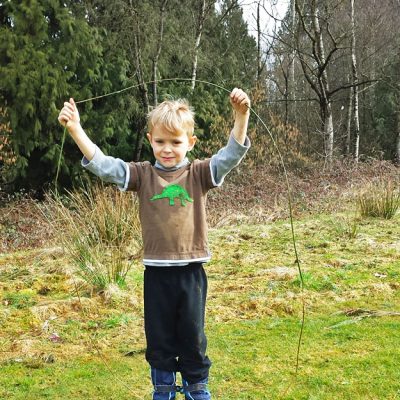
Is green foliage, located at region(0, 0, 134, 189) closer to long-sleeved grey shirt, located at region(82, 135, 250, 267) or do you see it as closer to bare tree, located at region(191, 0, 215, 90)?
bare tree, located at region(191, 0, 215, 90)

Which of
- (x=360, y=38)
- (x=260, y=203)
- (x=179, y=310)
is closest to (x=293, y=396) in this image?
(x=179, y=310)

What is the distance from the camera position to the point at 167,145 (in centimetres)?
219

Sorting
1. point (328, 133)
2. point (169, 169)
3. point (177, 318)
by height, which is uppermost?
point (328, 133)

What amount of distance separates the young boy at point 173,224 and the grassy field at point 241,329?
0.46 meters

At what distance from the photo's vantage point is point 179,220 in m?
2.15

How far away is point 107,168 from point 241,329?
1.74 metres

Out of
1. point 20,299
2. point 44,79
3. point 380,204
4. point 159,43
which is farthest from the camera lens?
point 159,43

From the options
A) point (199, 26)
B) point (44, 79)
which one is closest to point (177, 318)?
point (44, 79)

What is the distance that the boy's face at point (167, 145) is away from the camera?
2170mm

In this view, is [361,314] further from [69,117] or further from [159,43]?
[159,43]

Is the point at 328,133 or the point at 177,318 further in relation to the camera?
the point at 328,133

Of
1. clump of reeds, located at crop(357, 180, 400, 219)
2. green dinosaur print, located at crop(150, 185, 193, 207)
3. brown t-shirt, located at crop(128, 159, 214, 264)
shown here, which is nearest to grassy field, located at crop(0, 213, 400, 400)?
brown t-shirt, located at crop(128, 159, 214, 264)

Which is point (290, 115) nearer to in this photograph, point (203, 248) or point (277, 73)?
point (277, 73)

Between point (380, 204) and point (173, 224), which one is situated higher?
point (173, 224)
